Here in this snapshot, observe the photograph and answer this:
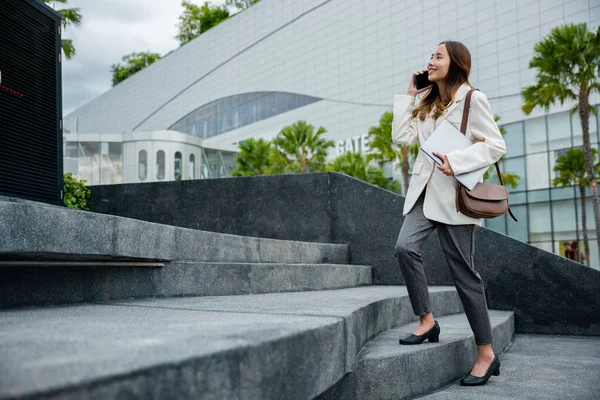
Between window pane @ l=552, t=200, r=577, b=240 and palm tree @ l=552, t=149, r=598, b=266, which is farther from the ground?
palm tree @ l=552, t=149, r=598, b=266

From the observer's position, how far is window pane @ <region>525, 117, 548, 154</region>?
2958 cm

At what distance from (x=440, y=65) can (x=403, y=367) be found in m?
1.80

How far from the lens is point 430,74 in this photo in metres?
3.47

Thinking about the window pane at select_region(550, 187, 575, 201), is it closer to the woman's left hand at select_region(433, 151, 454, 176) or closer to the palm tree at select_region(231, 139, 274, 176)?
the palm tree at select_region(231, 139, 274, 176)

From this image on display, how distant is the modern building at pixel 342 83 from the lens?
29.8m

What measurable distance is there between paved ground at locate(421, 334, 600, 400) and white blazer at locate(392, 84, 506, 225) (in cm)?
95

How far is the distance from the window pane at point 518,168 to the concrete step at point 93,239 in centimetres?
2848

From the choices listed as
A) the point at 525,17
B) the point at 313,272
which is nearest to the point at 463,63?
the point at 313,272

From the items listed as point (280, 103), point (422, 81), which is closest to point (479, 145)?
point (422, 81)

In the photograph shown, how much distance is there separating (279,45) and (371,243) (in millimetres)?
45507

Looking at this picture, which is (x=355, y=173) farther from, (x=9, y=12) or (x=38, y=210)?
(x=38, y=210)

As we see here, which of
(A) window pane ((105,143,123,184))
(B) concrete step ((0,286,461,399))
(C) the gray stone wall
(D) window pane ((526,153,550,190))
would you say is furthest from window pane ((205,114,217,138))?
(B) concrete step ((0,286,461,399))

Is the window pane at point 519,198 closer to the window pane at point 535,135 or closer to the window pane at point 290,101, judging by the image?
the window pane at point 535,135

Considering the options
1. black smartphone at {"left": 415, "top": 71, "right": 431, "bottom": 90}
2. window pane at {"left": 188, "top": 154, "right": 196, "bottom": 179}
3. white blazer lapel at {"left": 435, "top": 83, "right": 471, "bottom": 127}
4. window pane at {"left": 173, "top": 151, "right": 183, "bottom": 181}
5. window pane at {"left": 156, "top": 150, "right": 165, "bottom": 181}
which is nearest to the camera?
white blazer lapel at {"left": 435, "top": 83, "right": 471, "bottom": 127}
